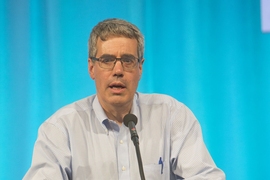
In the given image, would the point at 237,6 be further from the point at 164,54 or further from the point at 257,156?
the point at 257,156

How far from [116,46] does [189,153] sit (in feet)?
1.92

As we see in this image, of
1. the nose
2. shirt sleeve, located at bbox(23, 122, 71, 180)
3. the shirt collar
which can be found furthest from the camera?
the shirt collar

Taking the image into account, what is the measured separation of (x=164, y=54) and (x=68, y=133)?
4.13ft

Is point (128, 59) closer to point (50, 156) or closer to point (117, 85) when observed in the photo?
point (117, 85)

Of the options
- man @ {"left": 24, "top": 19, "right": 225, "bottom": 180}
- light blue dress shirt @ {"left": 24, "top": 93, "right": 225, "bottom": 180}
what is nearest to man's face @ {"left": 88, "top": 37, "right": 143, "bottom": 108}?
man @ {"left": 24, "top": 19, "right": 225, "bottom": 180}

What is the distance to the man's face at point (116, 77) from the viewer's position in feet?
6.32

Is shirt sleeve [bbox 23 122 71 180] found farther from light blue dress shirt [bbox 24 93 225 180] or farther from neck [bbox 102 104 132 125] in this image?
neck [bbox 102 104 132 125]

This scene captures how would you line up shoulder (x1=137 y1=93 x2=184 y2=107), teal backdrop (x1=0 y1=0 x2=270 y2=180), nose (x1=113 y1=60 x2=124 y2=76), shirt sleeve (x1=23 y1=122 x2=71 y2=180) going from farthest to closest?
teal backdrop (x1=0 y1=0 x2=270 y2=180) → shoulder (x1=137 y1=93 x2=184 y2=107) → nose (x1=113 y1=60 x2=124 y2=76) → shirt sleeve (x1=23 y1=122 x2=71 y2=180)

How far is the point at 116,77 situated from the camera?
6.31 ft

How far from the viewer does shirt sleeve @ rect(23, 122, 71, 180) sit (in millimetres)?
1808

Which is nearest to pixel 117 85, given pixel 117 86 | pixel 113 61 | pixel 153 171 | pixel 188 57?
pixel 117 86

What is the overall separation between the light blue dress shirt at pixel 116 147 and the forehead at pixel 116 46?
28 centimetres

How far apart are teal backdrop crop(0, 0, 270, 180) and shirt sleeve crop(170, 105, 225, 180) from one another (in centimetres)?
95

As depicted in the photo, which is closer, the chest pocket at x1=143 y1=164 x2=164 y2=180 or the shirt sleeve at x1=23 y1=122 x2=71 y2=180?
the shirt sleeve at x1=23 y1=122 x2=71 y2=180
